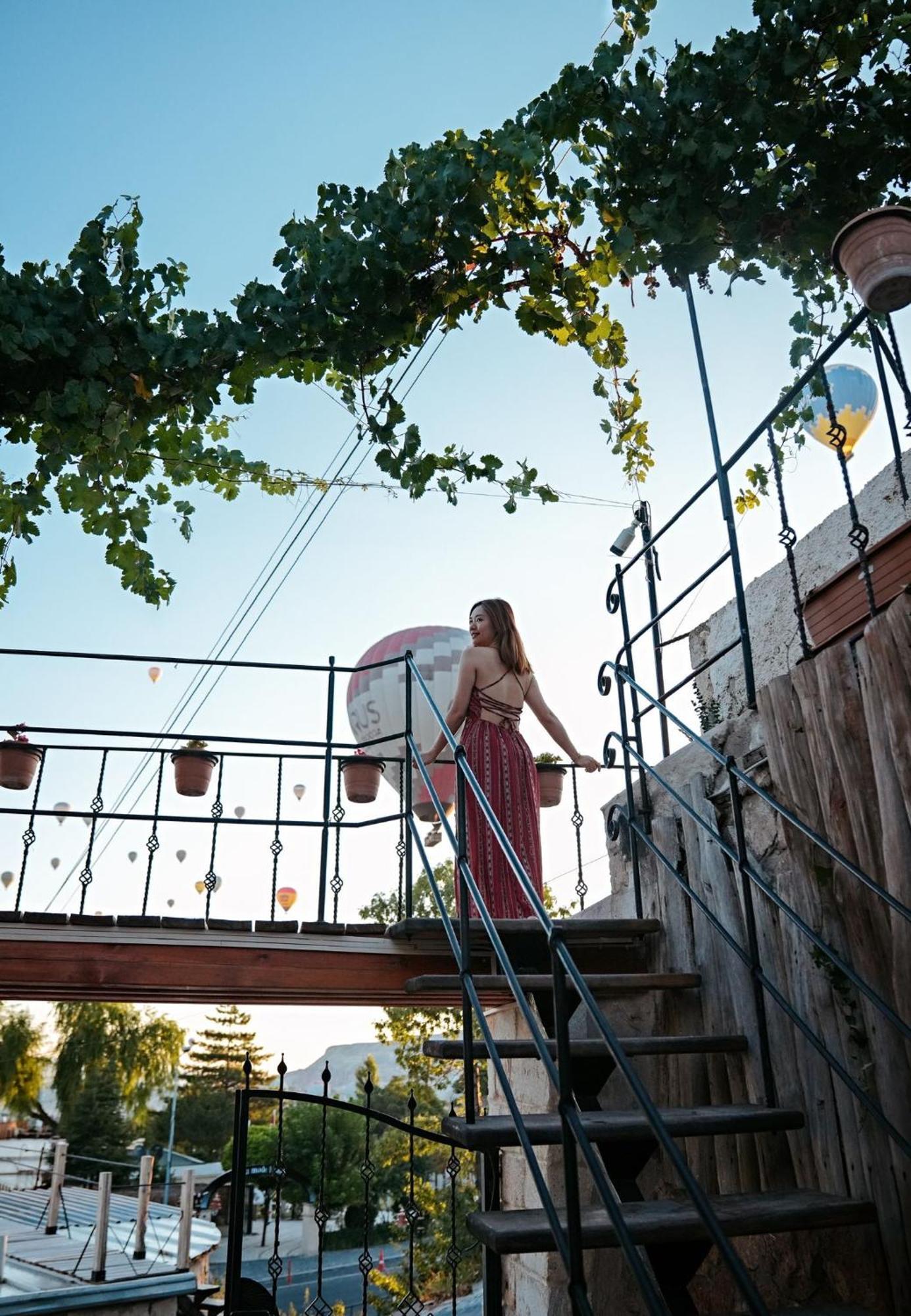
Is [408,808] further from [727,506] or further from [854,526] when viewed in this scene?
[854,526]

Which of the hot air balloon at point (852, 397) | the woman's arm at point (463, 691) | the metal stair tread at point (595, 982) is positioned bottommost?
the metal stair tread at point (595, 982)

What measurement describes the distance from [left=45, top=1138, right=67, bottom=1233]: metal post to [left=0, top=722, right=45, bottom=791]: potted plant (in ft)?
34.4

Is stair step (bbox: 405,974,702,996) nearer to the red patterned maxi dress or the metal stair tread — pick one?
the metal stair tread

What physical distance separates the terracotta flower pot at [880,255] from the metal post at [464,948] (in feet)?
6.74

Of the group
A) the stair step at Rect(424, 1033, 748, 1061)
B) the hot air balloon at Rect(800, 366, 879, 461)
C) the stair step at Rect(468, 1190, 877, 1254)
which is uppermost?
the hot air balloon at Rect(800, 366, 879, 461)

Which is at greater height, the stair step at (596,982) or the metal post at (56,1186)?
the stair step at (596,982)

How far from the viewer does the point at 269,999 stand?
15.2ft

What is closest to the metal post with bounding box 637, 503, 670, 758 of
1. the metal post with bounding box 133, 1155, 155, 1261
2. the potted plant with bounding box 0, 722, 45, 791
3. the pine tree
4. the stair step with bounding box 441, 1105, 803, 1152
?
the stair step with bounding box 441, 1105, 803, 1152

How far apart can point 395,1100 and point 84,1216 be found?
12988 mm

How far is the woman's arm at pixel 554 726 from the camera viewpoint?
4.59 m

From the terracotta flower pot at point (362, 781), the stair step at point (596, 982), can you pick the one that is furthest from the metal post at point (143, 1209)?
the stair step at point (596, 982)

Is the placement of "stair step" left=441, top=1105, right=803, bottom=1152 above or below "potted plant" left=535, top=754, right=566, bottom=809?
below

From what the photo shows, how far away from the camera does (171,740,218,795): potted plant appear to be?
581 cm

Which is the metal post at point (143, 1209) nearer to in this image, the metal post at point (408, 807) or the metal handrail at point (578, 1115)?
the metal post at point (408, 807)
